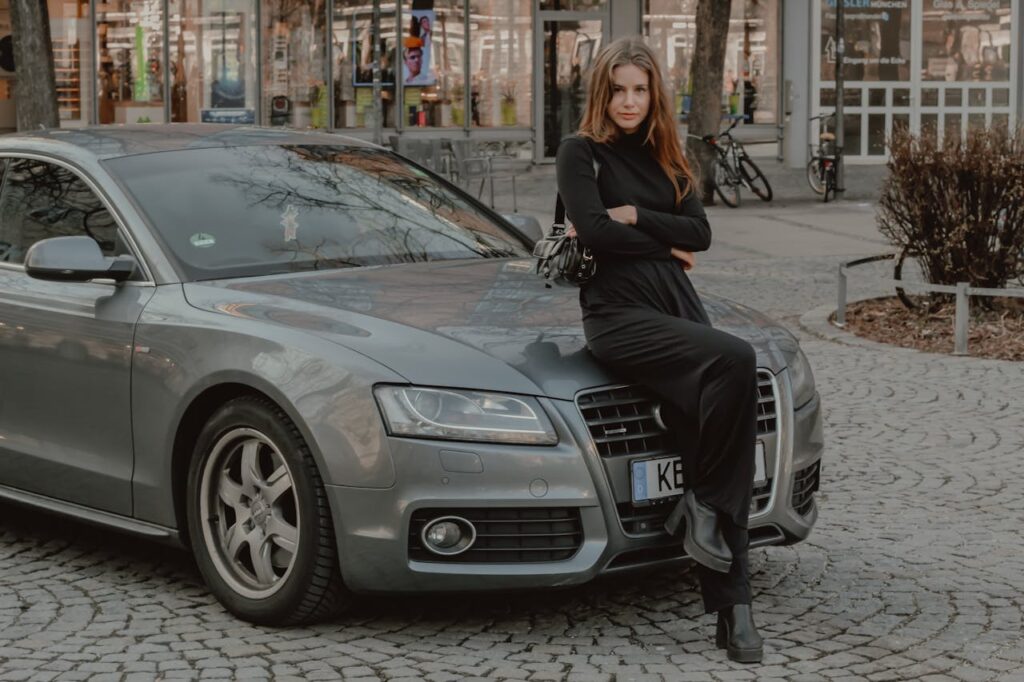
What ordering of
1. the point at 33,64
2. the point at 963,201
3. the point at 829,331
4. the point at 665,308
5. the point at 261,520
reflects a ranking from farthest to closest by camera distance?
the point at 33,64
the point at 829,331
the point at 963,201
the point at 665,308
the point at 261,520

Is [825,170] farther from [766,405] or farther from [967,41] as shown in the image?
[766,405]

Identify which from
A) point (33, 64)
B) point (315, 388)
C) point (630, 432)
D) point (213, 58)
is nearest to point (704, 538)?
point (630, 432)

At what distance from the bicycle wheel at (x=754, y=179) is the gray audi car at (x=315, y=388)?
16912 mm

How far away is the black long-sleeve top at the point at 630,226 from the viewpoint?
5086 millimetres

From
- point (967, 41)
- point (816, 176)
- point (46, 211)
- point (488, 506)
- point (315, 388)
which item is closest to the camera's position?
point (488, 506)

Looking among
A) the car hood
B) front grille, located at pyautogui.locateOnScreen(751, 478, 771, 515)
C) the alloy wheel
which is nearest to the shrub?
the car hood

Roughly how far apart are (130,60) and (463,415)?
26080mm

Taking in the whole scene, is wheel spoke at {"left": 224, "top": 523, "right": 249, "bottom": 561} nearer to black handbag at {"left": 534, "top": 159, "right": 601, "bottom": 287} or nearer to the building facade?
black handbag at {"left": 534, "top": 159, "right": 601, "bottom": 287}

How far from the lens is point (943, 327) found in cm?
1153

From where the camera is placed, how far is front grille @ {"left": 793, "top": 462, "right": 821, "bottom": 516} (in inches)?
208

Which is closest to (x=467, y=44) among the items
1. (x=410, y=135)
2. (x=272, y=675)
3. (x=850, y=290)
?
(x=410, y=135)

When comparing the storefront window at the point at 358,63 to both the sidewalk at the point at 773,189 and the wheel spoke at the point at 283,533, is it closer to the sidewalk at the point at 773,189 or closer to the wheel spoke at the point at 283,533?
the sidewalk at the point at 773,189

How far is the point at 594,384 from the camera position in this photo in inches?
190

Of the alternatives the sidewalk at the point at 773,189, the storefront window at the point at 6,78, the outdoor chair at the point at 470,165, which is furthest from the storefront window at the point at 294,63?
the outdoor chair at the point at 470,165
